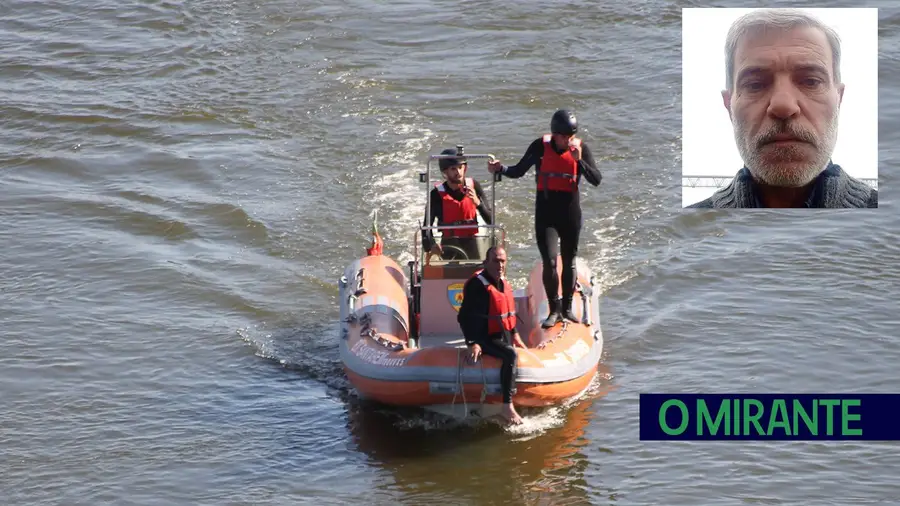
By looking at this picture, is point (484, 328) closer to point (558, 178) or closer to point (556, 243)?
point (556, 243)

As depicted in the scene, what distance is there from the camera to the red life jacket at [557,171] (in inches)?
380

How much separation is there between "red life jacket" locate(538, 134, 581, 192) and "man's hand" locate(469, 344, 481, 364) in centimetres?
124

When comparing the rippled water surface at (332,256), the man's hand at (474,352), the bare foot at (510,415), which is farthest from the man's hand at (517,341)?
the rippled water surface at (332,256)

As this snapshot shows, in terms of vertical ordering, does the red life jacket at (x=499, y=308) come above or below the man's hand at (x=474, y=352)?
above

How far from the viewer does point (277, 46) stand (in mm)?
18781

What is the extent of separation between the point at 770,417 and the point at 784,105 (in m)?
3.44

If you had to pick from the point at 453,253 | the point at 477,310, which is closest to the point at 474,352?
the point at 477,310

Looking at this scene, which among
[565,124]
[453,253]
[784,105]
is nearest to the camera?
[784,105]

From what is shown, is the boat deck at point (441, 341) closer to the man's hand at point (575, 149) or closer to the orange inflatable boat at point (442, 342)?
the orange inflatable boat at point (442, 342)

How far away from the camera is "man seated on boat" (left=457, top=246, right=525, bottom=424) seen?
9.58 metres

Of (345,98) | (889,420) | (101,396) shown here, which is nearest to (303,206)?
(345,98)

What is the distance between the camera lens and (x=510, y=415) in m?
9.70

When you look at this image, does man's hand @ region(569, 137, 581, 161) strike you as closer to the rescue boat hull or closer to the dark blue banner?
the rescue boat hull

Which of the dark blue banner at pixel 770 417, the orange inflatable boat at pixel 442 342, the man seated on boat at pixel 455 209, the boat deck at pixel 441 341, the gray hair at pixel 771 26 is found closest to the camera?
the gray hair at pixel 771 26
